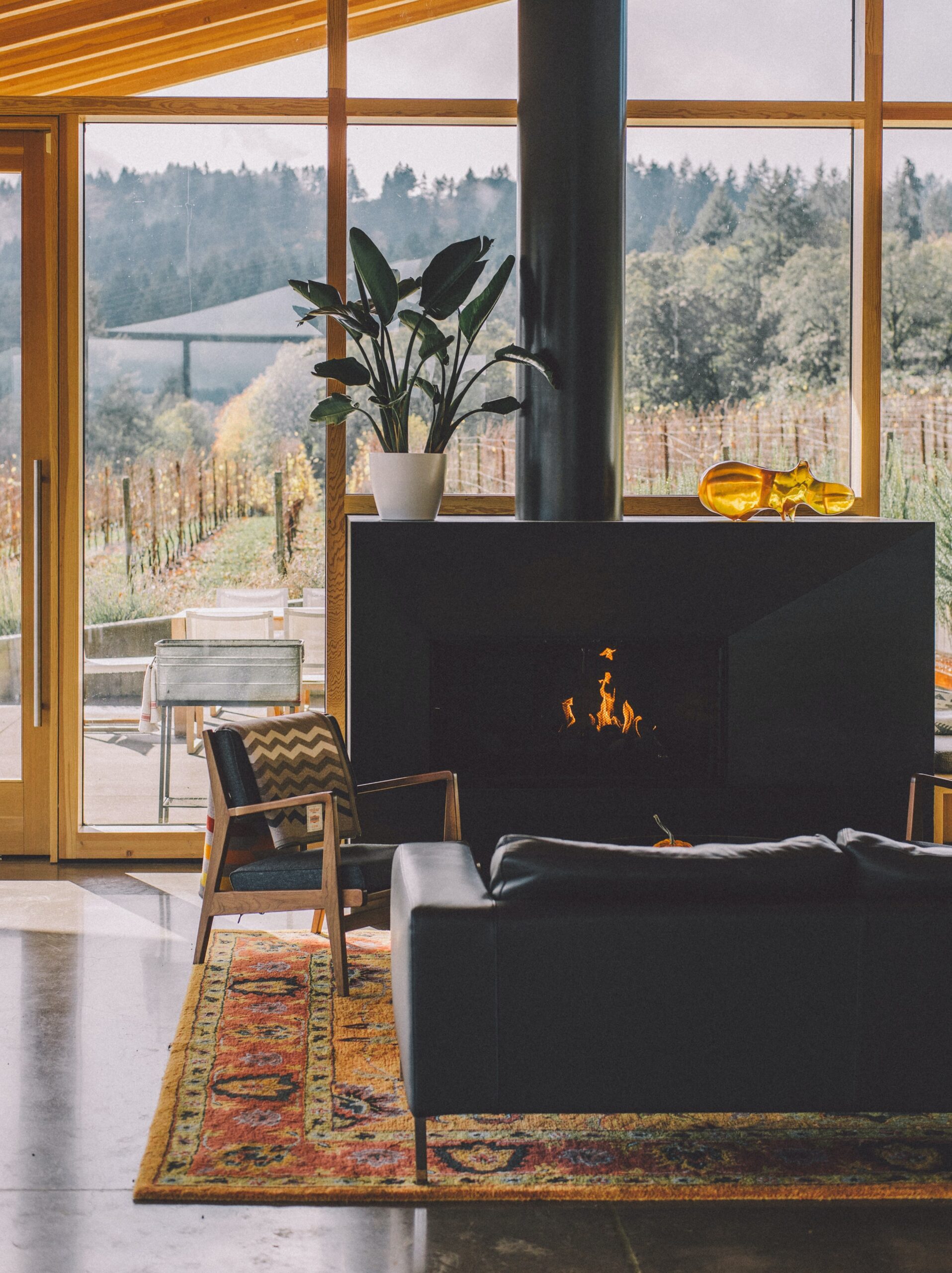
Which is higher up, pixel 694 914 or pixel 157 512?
pixel 157 512

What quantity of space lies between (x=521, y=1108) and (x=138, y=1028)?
55.1 inches

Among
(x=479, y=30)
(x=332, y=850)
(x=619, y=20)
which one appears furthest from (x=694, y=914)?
(x=479, y=30)

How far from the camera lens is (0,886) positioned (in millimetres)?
5051

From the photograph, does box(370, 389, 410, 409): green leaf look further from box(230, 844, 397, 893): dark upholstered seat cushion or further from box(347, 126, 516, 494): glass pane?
box(230, 844, 397, 893): dark upholstered seat cushion

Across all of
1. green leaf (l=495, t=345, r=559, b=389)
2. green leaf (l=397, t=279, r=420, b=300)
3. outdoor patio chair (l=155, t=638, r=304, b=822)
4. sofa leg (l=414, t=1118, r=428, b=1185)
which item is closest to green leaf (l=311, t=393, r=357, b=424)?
green leaf (l=397, t=279, r=420, b=300)

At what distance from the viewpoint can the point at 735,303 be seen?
545cm

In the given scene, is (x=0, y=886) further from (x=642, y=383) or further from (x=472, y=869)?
(x=642, y=383)

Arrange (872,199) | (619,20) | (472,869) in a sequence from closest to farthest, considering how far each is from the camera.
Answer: (472,869) < (619,20) < (872,199)

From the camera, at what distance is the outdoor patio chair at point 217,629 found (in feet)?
17.9

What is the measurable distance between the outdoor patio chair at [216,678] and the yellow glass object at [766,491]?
185 centimetres

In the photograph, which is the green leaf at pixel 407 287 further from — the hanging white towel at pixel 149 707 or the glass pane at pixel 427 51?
the hanging white towel at pixel 149 707

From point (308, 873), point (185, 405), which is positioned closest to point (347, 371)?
point (185, 405)

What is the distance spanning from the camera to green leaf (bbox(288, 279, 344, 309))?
488 cm

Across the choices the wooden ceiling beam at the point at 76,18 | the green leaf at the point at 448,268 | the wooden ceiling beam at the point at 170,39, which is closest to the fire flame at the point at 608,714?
the green leaf at the point at 448,268
